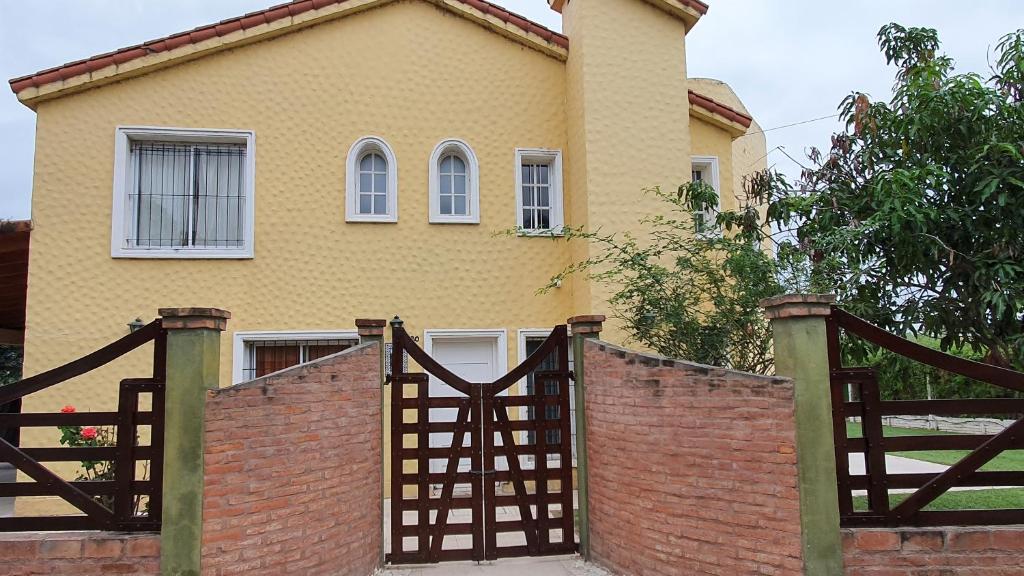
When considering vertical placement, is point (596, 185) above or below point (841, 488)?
above

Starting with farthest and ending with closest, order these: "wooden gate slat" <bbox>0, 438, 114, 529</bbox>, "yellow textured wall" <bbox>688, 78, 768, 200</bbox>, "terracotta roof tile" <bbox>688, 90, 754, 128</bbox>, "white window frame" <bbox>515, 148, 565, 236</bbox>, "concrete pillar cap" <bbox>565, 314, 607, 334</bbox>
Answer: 1. "yellow textured wall" <bbox>688, 78, 768, 200</bbox>
2. "terracotta roof tile" <bbox>688, 90, 754, 128</bbox>
3. "white window frame" <bbox>515, 148, 565, 236</bbox>
4. "concrete pillar cap" <bbox>565, 314, 607, 334</bbox>
5. "wooden gate slat" <bbox>0, 438, 114, 529</bbox>

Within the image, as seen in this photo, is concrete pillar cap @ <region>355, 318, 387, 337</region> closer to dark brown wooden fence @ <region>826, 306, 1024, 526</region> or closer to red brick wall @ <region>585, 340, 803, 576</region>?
red brick wall @ <region>585, 340, 803, 576</region>

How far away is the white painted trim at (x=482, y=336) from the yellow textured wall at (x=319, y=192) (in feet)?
0.33

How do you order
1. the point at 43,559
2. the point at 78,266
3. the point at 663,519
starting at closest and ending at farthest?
1. the point at 43,559
2. the point at 663,519
3. the point at 78,266

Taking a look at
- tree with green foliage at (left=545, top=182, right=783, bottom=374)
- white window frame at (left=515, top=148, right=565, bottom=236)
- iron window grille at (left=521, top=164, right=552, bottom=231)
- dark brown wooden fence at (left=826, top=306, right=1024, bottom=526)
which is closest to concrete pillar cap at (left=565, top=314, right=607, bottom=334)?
tree with green foliage at (left=545, top=182, right=783, bottom=374)

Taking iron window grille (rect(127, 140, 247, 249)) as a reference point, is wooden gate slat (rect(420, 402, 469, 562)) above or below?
below

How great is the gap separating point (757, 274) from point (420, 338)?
472cm

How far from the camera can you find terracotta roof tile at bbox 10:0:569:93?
920 cm

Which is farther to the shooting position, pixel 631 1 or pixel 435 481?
pixel 631 1

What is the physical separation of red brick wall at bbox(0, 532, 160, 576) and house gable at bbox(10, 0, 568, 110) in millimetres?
6685

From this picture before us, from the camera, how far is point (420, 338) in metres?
9.91

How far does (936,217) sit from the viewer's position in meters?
6.87

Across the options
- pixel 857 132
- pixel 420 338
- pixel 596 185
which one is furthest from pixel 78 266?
pixel 857 132

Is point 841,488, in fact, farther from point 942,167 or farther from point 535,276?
point 535,276
